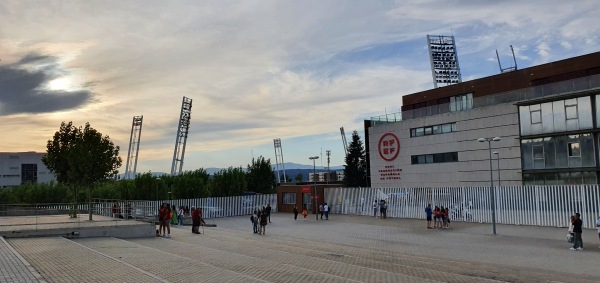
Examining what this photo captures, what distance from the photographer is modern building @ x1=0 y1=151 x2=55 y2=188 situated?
4651 inches

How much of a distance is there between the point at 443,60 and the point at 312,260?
221 feet

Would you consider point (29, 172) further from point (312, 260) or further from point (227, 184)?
point (312, 260)

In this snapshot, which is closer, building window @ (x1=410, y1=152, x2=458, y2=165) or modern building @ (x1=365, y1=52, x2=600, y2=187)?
modern building @ (x1=365, y1=52, x2=600, y2=187)

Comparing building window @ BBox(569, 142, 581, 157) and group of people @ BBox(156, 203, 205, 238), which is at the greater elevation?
building window @ BBox(569, 142, 581, 157)

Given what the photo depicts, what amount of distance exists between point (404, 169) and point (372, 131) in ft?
19.5

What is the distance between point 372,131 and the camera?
53406mm

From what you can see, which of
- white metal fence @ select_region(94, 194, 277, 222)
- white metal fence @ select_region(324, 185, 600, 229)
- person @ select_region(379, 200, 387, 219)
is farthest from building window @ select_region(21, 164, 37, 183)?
person @ select_region(379, 200, 387, 219)

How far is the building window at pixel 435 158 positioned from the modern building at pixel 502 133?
0.31 feet

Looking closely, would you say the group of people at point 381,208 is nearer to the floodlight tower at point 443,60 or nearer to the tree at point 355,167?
the tree at point 355,167

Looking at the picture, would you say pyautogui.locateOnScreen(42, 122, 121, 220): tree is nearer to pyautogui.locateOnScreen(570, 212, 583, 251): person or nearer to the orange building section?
the orange building section

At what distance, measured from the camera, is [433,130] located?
46906 millimetres

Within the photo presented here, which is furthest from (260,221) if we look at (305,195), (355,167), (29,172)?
(29,172)

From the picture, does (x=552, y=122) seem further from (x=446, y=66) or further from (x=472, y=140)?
(x=446, y=66)

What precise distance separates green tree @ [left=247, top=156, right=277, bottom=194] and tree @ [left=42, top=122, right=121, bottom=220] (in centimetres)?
3458
